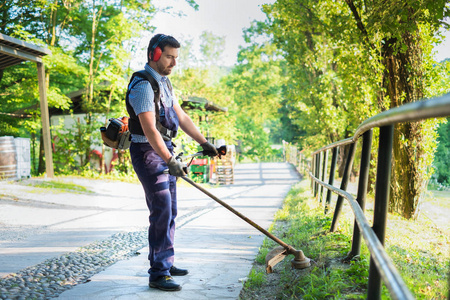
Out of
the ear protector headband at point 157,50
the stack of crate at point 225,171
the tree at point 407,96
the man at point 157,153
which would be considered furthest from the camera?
the stack of crate at point 225,171

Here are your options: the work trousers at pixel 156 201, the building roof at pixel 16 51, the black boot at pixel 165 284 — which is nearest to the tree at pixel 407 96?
the work trousers at pixel 156 201

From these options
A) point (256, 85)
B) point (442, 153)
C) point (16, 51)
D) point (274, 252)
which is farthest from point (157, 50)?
point (256, 85)

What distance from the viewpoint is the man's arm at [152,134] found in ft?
10.1

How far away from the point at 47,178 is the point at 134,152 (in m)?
10.1

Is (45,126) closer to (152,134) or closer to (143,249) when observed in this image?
(143,249)

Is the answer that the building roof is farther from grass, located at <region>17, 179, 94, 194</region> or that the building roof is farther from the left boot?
the left boot

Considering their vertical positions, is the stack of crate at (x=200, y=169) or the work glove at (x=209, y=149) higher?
the work glove at (x=209, y=149)

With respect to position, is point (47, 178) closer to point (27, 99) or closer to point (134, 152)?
point (27, 99)

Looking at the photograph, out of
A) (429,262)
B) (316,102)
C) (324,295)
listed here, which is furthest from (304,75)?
(324,295)

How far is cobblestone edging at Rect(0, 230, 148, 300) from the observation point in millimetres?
3145

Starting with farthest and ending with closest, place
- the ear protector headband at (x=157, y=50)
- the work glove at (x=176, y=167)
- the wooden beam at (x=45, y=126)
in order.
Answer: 1. the wooden beam at (x=45, y=126)
2. the ear protector headband at (x=157, y=50)
3. the work glove at (x=176, y=167)

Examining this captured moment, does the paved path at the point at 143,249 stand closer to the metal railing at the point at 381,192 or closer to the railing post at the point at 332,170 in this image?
the railing post at the point at 332,170

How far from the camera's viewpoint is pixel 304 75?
63.9ft

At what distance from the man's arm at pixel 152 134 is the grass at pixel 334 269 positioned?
46.2 inches
